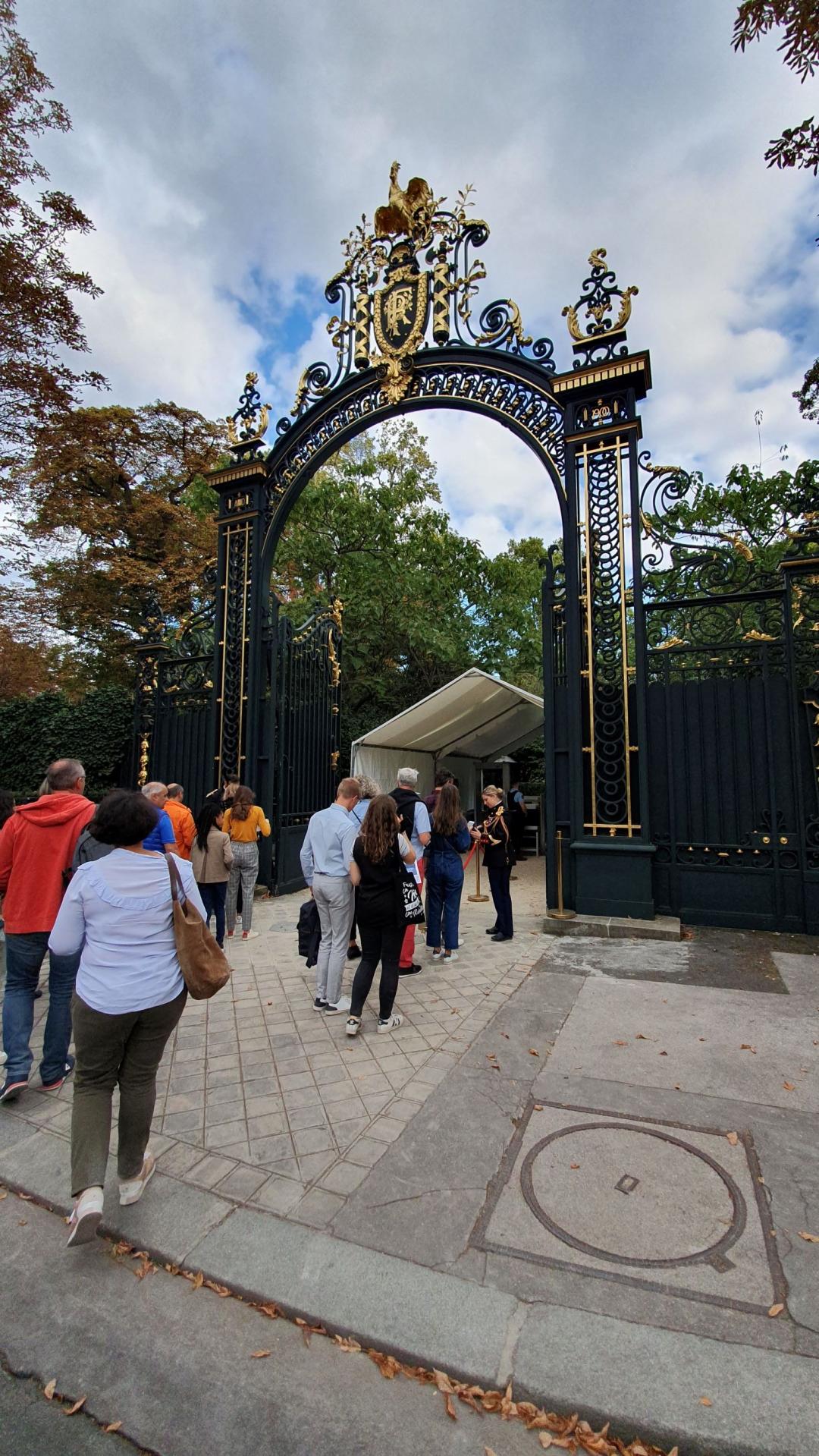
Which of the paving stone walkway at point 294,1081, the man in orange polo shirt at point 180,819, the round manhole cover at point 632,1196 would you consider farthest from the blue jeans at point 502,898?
the round manhole cover at point 632,1196

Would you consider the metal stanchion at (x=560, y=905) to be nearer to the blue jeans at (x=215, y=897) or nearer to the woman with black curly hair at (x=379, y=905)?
the woman with black curly hair at (x=379, y=905)

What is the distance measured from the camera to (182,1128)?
A: 324 cm

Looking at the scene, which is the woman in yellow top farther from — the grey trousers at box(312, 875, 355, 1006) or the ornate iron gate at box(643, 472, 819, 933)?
the ornate iron gate at box(643, 472, 819, 933)

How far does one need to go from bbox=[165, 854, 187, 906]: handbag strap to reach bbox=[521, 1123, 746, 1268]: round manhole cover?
1.90m

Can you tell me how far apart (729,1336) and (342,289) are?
37.3 ft

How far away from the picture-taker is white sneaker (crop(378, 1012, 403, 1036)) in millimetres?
4410

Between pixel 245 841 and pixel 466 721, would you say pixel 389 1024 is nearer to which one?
pixel 245 841

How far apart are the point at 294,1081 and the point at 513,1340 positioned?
1.98 metres

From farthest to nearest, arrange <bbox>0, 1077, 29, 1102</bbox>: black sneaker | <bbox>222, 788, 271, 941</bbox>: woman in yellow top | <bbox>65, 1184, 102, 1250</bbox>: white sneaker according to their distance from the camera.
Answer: <bbox>222, 788, 271, 941</bbox>: woman in yellow top < <bbox>0, 1077, 29, 1102</bbox>: black sneaker < <bbox>65, 1184, 102, 1250</bbox>: white sneaker

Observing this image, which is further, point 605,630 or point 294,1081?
point 605,630

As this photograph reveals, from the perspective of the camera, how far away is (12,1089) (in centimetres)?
355

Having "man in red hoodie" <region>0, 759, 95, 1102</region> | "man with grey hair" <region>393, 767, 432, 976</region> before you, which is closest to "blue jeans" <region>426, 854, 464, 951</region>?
"man with grey hair" <region>393, 767, 432, 976</region>

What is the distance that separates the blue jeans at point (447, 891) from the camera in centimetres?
614

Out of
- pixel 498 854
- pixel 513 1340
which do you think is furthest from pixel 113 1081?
pixel 498 854
